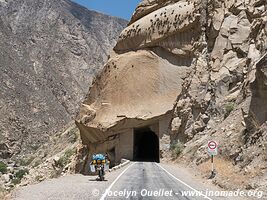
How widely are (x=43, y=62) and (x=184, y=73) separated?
81921mm

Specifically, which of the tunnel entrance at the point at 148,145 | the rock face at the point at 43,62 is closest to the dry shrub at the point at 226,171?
the tunnel entrance at the point at 148,145

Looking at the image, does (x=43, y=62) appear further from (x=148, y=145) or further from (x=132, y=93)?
(x=132, y=93)

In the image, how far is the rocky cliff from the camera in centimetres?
3075

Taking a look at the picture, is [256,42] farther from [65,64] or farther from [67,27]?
[67,27]

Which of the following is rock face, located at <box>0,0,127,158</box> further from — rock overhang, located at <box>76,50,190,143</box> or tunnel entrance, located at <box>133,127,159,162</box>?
rock overhang, located at <box>76,50,190,143</box>

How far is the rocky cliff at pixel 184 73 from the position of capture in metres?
30.8

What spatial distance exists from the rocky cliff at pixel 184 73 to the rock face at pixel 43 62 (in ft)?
149

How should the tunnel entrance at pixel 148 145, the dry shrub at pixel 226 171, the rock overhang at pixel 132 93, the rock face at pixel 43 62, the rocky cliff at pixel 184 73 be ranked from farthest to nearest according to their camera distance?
the rock face at pixel 43 62
the tunnel entrance at pixel 148 145
the rock overhang at pixel 132 93
the rocky cliff at pixel 184 73
the dry shrub at pixel 226 171

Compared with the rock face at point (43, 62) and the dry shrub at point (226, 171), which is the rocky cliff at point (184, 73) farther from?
the rock face at point (43, 62)

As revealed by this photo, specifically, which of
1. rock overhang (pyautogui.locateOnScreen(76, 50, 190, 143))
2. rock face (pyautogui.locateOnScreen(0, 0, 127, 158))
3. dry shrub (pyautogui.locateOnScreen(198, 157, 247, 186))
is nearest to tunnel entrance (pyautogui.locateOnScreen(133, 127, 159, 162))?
rock overhang (pyautogui.locateOnScreen(76, 50, 190, 143))

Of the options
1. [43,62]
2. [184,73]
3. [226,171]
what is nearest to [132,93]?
[184,73]

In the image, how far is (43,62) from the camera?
375 ft

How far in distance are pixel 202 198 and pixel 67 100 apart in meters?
98.8

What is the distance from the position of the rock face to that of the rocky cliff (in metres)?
45.4
